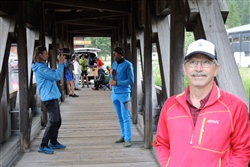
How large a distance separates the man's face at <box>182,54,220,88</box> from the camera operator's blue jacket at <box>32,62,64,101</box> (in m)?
3.39

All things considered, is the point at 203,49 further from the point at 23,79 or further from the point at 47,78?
the point at 23,79

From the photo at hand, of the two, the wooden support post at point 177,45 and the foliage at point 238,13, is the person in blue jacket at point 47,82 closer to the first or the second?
the wooden support post at point 177,45

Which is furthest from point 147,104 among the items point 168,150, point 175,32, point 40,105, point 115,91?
point 168,150

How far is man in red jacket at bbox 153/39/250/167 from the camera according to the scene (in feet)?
5.96

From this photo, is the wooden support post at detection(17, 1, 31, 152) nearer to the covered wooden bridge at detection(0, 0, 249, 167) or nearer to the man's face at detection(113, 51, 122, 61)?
the covered wooden bridge at detection(0, 0, 249, 167)

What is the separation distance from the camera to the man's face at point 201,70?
1.91 meters

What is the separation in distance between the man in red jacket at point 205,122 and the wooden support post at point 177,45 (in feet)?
5.58

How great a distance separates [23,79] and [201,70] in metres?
4.03

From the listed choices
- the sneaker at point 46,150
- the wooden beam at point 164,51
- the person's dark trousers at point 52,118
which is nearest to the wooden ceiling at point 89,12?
the person's dark trousers at point 52,118

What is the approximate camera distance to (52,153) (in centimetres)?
546

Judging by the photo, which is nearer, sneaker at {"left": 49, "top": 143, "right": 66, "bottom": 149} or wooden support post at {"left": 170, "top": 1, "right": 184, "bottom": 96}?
wooden support post at {"left": 170, "top": 1, "right": 184, "bottom": 96}

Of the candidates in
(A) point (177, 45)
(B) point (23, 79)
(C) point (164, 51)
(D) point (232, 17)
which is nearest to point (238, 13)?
(D) point (232, 17)

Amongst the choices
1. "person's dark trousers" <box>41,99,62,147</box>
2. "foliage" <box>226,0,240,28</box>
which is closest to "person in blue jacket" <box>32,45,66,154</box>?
"person's dark trousers" <box>41,99,62,147</box>

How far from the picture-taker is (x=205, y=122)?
1.83m
